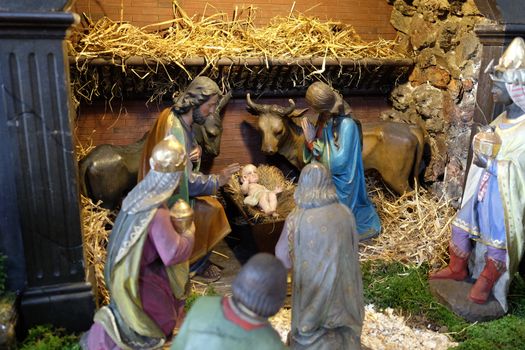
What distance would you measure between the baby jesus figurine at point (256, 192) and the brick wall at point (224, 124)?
21.1 inches

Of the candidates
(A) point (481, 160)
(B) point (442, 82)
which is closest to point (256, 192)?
(A) point (481, 160)

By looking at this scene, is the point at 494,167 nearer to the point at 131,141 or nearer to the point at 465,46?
the point at 465,46

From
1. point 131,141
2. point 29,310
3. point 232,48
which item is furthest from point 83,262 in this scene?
point 232,48

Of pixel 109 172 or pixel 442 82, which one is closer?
pixel 109 172

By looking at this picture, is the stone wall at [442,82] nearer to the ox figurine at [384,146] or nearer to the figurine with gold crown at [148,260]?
the ox figurine at [384,146]

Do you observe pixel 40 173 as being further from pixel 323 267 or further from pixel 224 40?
pixel 224 40

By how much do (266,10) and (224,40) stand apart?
68 cm

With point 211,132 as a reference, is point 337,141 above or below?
above

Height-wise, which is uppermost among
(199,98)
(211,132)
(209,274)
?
(199,98)

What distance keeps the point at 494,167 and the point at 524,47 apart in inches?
32.9

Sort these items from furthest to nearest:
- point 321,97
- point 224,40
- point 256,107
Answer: point 224,40
point 256,107
point 321,97

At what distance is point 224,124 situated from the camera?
5480 mm

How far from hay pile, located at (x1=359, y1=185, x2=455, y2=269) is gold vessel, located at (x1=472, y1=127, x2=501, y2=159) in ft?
3.93

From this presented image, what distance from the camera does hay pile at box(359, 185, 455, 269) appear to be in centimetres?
473
